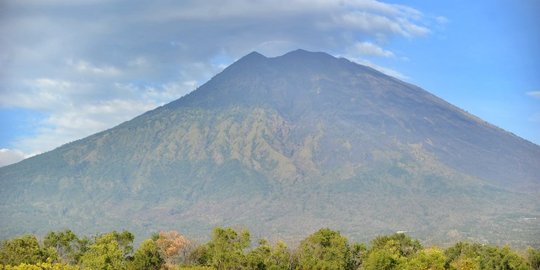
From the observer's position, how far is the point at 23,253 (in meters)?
66.0

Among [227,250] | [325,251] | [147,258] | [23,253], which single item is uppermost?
[23,253]

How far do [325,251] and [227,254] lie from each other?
11.3m

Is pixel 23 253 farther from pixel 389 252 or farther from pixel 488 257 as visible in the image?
pixel 488 257

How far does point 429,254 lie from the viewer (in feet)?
227

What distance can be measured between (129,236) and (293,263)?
17.1 metres

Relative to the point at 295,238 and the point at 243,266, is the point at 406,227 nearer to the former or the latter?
the point at 295,238

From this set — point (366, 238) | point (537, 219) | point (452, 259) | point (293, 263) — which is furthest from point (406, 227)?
point (293, 263)

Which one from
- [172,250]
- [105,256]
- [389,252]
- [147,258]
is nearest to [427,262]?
[389,252]

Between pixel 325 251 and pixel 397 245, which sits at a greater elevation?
pixel 325 251

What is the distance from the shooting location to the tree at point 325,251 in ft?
239

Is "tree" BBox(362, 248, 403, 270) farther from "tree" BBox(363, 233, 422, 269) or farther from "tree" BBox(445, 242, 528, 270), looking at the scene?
"tree" BBox(445, 242, 528, 270)

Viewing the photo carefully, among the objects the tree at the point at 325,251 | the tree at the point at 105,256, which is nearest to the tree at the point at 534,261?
the tree at the point at 325,251

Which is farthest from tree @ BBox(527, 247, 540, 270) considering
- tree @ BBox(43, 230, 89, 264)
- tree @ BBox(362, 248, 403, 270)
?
tree @ BBox(43, 230, 89, 264)

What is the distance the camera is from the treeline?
216ft
